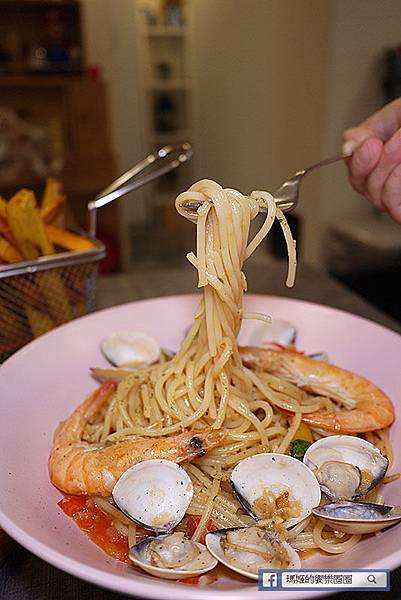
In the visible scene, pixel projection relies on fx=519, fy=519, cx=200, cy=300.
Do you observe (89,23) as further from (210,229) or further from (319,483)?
(319,483)

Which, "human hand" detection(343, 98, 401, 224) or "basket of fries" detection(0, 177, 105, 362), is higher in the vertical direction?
"human hand" detection(343, 98, 401, 224)

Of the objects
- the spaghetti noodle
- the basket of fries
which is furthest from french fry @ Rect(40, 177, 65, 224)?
the spaghetti noodle

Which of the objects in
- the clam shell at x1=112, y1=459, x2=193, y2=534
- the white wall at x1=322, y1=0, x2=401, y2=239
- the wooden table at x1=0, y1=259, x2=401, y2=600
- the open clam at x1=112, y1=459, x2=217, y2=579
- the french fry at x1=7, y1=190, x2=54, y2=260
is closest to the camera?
the open clam at x1=112, y1=459, x2=217, y2=579

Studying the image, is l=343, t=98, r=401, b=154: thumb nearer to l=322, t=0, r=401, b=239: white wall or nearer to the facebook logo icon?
the facebook logo icon

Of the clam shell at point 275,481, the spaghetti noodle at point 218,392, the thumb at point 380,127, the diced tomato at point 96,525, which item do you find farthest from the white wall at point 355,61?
the diced tomato at point 96,525

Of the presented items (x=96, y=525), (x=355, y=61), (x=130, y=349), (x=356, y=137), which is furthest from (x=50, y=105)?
(x=96, y=525)

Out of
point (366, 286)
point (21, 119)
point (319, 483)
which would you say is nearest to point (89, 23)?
point (21, 119)
